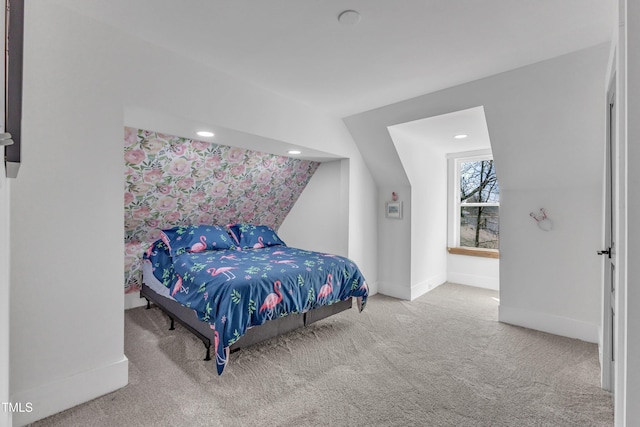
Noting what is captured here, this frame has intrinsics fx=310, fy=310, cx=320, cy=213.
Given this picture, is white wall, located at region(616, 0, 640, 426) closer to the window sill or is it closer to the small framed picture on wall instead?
the small framed picture on wall

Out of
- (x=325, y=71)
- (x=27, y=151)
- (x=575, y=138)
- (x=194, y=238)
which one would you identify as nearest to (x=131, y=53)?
(x=27, y=151)

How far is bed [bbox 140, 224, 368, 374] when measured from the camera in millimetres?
2260

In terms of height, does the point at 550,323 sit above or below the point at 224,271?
below

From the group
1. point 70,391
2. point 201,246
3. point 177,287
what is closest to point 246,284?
point 177,287

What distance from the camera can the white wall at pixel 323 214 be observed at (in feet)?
13.2

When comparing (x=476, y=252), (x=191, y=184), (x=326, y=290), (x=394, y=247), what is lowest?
(x=326, y=290)

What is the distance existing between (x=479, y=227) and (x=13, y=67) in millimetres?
5260

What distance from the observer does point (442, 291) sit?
4.49m

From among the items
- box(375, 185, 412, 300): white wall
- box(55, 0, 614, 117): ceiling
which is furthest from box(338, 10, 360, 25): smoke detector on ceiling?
box(375, 185, 412, 300): white wall

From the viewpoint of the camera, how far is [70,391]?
6.21 ft

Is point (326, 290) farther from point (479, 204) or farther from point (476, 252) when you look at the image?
point (479, 204)

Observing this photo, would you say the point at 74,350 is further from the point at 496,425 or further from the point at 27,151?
the point at 496,425

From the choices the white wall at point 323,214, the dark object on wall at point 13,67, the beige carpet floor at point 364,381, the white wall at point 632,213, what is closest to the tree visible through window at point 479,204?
the beige carpet floor at point 364,381

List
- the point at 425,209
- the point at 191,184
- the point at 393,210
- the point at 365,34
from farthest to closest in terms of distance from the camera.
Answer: the point at 425,209 < the point at 393,210 < the point at 191,184 < the point at 365,34
